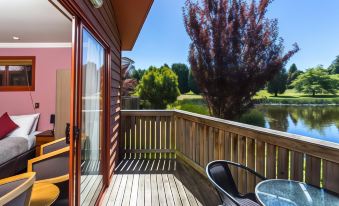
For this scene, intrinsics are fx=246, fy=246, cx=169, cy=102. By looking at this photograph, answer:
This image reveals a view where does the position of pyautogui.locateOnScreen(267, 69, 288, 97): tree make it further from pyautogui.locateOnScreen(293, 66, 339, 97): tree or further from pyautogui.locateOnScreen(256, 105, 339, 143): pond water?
pyautogui.locateOnScreen(293, 66, 339, 97): tree

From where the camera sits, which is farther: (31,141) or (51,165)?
(31,141)

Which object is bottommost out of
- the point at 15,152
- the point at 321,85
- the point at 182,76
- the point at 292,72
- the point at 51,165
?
the point at 15,152

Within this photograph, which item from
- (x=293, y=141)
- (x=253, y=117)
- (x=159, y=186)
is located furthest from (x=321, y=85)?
(x=253, y=117)

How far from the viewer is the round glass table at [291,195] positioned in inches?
52.9

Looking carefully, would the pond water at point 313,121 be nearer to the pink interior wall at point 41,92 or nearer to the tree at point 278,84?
the tree at point 278,84

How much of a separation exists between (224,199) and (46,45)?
4665 mm

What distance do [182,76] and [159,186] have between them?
11228 mm

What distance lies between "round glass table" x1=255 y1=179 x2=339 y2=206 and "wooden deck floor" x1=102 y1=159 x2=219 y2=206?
1476 millimetres

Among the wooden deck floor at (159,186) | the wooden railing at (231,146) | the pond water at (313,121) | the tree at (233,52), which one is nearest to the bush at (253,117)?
the tree at (233,52)

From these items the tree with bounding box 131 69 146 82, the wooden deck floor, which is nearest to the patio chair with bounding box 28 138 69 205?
the wooden deck floor

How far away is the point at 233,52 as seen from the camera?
6691 mm

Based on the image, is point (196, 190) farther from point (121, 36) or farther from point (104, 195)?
point (121, 36)

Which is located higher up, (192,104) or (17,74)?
(17,74)

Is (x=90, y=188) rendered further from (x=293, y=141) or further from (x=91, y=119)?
(x=293, y=141)
